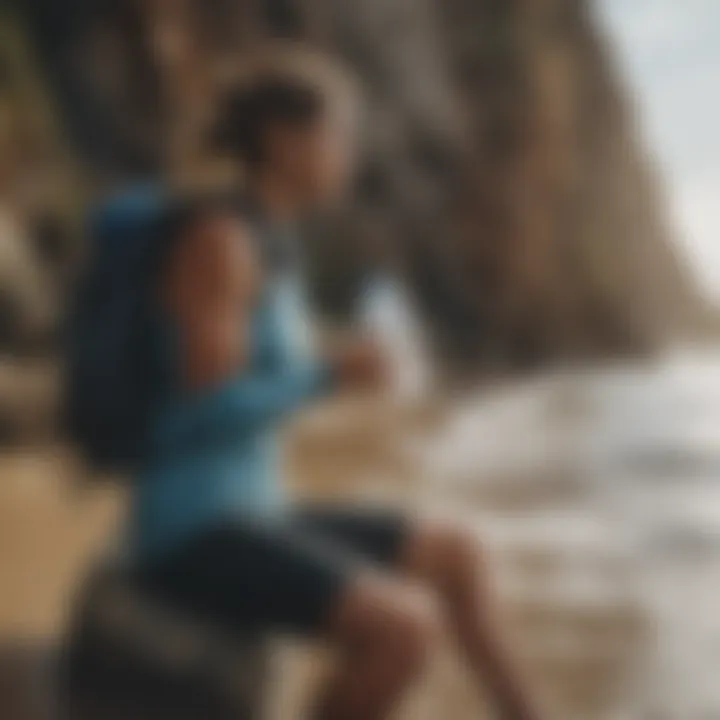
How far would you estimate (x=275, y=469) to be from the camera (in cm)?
164

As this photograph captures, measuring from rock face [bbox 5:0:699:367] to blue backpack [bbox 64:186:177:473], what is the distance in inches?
→ 2.1

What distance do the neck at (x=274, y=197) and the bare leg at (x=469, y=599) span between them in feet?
1.13

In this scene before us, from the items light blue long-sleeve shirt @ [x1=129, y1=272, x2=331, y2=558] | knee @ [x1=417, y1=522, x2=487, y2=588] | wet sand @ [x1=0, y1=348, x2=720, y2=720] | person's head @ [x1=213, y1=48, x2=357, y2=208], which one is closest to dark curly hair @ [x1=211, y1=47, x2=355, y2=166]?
person's head @ [x1=213, y1=48, x2=357, y2=208]

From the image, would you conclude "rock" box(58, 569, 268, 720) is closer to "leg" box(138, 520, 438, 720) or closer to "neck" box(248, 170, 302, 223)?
"leg" box(138, 520, 438, 720)

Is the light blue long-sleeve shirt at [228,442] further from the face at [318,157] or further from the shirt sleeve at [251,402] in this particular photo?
the face at [318,157]

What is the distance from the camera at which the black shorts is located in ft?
5.24

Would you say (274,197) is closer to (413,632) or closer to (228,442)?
(228,442)

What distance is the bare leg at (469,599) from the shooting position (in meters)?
1.57

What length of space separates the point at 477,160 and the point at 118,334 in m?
0.40

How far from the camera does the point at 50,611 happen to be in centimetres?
164

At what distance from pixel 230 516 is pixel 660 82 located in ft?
2.02

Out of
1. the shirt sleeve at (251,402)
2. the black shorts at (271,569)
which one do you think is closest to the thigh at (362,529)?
the black shorts at (271,569)

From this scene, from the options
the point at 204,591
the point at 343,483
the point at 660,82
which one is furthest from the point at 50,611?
the point at 660,82

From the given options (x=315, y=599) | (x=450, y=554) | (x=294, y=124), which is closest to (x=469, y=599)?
(x=450, y=554)
